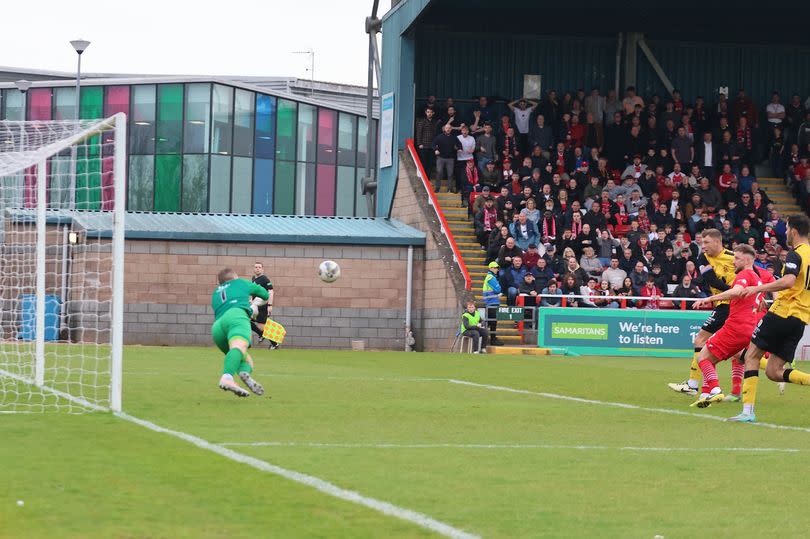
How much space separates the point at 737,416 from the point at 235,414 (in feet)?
16.0

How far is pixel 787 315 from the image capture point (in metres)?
13.8

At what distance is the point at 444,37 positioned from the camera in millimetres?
45250

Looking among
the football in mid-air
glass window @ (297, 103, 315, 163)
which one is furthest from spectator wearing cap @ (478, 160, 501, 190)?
glass window @ (297, 103, 315, 163)

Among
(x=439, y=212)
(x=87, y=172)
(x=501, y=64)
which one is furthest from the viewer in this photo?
(x=501, y=64)

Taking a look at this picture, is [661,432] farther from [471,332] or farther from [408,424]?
[471,332]

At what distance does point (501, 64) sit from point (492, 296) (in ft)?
42.7

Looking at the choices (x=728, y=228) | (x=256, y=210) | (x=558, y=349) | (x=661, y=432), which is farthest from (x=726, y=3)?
(x=661, y=432)

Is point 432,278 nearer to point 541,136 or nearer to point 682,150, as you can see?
point 541,136

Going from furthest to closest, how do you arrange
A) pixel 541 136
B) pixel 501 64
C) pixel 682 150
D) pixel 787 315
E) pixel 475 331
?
pixel 501 64
pixel 682 150
pixel 541 136
pixel 475 331
pixel 787 315

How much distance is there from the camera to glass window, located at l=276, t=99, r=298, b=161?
6366cm

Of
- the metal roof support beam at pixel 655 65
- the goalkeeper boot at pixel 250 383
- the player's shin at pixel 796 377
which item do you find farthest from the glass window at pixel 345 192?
the player's shin at pixel 796 377

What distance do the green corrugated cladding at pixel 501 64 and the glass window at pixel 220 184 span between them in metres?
18.7

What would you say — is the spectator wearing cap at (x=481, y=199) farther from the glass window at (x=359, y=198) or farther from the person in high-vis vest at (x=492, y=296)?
the glass window at (x=359, y=198)

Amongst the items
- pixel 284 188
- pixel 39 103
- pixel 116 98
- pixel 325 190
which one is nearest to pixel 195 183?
pixel 284 188
